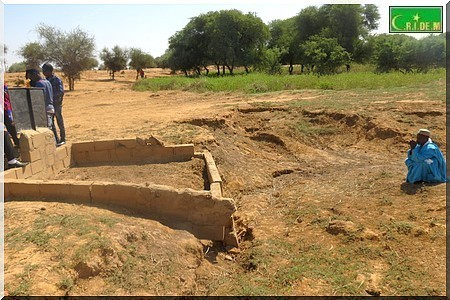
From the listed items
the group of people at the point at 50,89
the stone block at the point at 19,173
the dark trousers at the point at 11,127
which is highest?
the group of people at the point at 50,89

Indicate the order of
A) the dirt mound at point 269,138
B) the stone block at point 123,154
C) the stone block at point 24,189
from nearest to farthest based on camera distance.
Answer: the stone block at point 24,189 < the stone block at point 123,154 < the dirt mound at point 269,138

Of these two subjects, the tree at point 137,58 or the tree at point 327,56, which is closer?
the tree at point 327,56

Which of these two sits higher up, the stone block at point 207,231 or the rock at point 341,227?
the stone block at point 207,231

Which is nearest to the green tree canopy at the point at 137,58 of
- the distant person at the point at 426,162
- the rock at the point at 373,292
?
the distant person at the point at 426,162

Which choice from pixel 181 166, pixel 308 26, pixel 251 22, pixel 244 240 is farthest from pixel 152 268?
pixel 308 26

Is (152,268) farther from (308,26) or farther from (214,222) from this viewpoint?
(308,26)

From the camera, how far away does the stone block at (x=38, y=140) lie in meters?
5.57

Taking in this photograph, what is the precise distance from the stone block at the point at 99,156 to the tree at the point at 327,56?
21844 mm

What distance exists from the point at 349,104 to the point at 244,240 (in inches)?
321

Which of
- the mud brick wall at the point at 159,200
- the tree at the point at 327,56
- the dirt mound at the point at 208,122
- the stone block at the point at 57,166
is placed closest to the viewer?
the mud brick wall at the point at 159,200

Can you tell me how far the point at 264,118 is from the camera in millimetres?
11289

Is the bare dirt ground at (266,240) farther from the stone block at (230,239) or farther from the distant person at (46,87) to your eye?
the distant person at (46,87)

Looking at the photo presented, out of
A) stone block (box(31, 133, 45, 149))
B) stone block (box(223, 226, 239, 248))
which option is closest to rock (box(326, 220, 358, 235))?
stone block (box(223, 226, 239, 248))

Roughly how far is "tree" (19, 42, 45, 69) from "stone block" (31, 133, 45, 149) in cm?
2468
